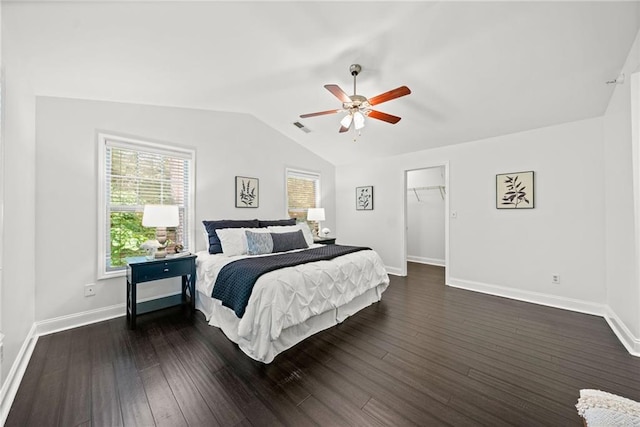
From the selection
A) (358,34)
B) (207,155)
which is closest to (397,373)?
(358,34)

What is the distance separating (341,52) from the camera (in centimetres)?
256

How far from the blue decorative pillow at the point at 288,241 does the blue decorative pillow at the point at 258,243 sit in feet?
0.30

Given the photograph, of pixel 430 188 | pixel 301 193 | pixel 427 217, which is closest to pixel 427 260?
pixel 427 217

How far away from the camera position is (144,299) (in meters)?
A: 3.22

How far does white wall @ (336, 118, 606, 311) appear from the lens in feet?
10.3

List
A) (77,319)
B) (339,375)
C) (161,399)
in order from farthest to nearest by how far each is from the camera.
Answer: (77,319), (339,375), (161,399)

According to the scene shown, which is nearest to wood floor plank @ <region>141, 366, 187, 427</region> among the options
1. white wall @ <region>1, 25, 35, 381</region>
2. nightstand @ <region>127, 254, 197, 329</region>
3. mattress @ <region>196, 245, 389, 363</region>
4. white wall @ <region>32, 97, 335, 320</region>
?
mattress @ <region>196, 245, 389, 363</region>

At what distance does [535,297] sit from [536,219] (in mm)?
1083

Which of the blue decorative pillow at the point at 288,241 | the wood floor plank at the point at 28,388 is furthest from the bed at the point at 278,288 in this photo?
the wood floor plank at the point at 28,388

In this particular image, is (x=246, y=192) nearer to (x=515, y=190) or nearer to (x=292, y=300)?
(x=292, y=300)

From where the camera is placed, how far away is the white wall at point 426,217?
6.05m

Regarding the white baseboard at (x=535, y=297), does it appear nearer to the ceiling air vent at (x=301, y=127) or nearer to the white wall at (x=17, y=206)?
the ceiling air vent at (x=301, y=127)

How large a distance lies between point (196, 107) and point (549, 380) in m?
4.81

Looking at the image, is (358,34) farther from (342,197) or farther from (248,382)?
(342,197)
